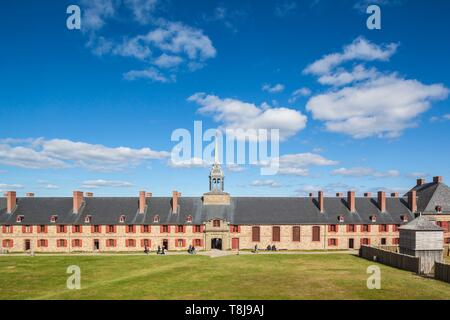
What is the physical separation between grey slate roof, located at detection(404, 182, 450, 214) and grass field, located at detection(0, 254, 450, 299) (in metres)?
20.0

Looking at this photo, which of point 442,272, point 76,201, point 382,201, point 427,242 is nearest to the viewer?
point 442,272

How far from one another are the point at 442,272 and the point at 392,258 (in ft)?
26.2

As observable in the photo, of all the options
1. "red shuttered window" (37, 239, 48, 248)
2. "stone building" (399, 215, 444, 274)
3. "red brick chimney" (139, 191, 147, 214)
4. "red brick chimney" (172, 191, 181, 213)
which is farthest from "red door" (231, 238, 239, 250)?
"red shuttered window" (37, 239, 48, 248)

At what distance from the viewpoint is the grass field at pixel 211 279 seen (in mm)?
23969

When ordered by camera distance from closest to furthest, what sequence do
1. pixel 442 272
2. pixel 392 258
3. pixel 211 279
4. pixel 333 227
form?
pixel 442 272
pixel 211 279
pixel 392 258
pixel 333 227

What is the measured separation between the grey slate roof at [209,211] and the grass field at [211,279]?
10934mm

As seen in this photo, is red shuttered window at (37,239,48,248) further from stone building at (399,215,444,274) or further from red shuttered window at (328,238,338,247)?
stone building at (399,215,444,274)

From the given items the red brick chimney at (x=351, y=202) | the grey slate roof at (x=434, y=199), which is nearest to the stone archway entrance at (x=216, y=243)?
the red brick chimney at (x=351, y=202)

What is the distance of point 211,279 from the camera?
29.1m

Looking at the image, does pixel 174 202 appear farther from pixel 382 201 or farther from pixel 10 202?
pixel 382 201

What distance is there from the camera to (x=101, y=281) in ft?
95.0

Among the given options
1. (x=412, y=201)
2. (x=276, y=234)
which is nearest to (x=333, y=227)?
(x=276, y=234)

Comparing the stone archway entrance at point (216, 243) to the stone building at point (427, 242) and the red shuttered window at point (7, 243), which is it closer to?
the stone building at point (427, 242)

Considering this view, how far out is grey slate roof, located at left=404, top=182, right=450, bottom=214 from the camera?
53469 millimetres
